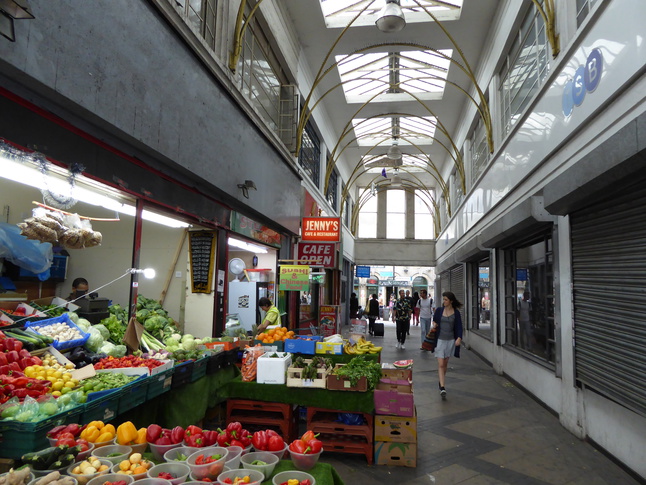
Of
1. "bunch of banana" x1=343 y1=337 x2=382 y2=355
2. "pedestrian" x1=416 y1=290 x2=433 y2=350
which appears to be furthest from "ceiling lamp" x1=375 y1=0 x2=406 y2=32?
"pedestrian" x1=416 y1=290 x2=433 y2=350

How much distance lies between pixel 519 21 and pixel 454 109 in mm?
6756

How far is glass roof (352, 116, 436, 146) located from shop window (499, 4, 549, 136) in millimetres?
6142

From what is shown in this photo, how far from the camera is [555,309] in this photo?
629 cm

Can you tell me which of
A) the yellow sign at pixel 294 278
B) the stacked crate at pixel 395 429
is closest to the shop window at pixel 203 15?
the yellow sign at pixel 294 278

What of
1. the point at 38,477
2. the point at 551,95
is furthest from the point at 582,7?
the point at 38,477

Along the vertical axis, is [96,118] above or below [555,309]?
above

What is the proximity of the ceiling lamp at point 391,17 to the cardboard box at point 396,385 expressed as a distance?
5183 millimetres

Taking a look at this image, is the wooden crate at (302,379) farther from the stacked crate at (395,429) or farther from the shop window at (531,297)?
the shop window at (531,297)

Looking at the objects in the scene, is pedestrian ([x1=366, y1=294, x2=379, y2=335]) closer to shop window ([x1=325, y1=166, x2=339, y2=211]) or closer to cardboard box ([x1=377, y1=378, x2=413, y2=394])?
shop window ([x1=325, y1=166, x2=339, y2=211])

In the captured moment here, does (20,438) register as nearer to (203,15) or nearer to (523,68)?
(203,15)

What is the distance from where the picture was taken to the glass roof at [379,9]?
991 cm

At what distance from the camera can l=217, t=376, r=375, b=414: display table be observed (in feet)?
15.6

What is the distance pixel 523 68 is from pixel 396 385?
22.6 feet

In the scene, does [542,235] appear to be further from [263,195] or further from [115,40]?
[115,40]
